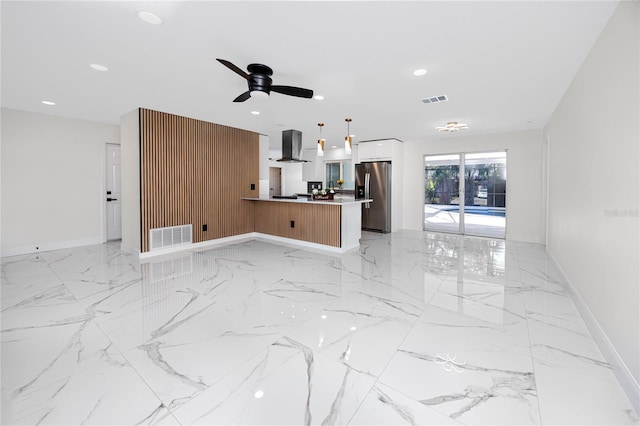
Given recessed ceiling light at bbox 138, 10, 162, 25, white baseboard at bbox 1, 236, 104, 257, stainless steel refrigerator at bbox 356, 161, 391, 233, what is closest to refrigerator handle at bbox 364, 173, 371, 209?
stainless steel refrigerator at bbox 356, 161, 391, 233

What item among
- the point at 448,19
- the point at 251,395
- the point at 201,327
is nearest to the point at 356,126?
the point at 448,19

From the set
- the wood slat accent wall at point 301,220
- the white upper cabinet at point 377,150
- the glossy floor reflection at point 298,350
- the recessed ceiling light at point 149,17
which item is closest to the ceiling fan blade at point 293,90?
the recessed ceiling light at point 149,17

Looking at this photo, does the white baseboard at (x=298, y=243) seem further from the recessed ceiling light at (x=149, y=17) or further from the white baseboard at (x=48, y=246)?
the recessed ceiling light at (x=149, y=17)

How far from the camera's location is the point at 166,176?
5.13m

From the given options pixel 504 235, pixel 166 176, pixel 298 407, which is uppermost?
pixel 166 176

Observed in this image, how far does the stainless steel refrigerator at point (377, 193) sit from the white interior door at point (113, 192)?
18.9 feet

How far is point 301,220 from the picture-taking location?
5824mm

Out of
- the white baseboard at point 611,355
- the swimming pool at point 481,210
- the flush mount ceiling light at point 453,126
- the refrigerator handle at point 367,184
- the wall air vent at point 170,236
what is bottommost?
the white baseboard at point 611,355

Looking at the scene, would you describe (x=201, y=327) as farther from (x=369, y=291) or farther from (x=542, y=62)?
(x=542, y=62)

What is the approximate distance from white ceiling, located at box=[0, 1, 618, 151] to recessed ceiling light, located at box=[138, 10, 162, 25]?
5 cm

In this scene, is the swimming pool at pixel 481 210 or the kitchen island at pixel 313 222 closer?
the kitchen island at pixel 313 222

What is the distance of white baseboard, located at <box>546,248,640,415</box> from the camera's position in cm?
161

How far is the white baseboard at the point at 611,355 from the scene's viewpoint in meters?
1.61

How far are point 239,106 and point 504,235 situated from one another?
21.6ft
